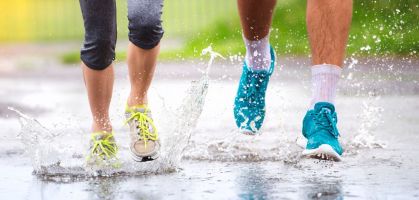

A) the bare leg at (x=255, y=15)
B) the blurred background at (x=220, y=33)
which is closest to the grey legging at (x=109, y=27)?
the bare leg at (x=255, y=15)

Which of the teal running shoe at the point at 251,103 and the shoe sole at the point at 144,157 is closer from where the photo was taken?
the shoe sole at the point at 144,157

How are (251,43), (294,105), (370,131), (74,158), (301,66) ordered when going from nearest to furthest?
(74,158), (251,43), (370,131), (294,105), (301,66)

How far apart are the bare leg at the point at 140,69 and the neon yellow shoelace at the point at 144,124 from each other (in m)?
0.06

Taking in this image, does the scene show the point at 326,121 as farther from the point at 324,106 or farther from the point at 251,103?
the point at 251,103

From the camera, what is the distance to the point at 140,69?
18.6 ft

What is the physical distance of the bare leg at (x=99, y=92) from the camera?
5.64 meters

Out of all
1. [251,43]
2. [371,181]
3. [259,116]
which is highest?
[251,43]

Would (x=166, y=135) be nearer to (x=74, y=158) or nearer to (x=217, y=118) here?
(x=74, y=158)

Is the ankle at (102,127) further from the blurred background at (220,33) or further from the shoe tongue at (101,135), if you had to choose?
the blurred background at (220,33)

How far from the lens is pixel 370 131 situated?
24.1 feet

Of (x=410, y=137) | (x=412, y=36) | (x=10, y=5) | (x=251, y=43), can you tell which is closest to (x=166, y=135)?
(x=251, y=43)

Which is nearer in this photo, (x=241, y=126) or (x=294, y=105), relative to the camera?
(x=241, y=126)

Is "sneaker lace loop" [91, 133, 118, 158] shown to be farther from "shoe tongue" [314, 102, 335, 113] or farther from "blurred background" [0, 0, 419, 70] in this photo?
"blurred background" [0, 0, 419, 70]

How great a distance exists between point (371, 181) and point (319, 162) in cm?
64
